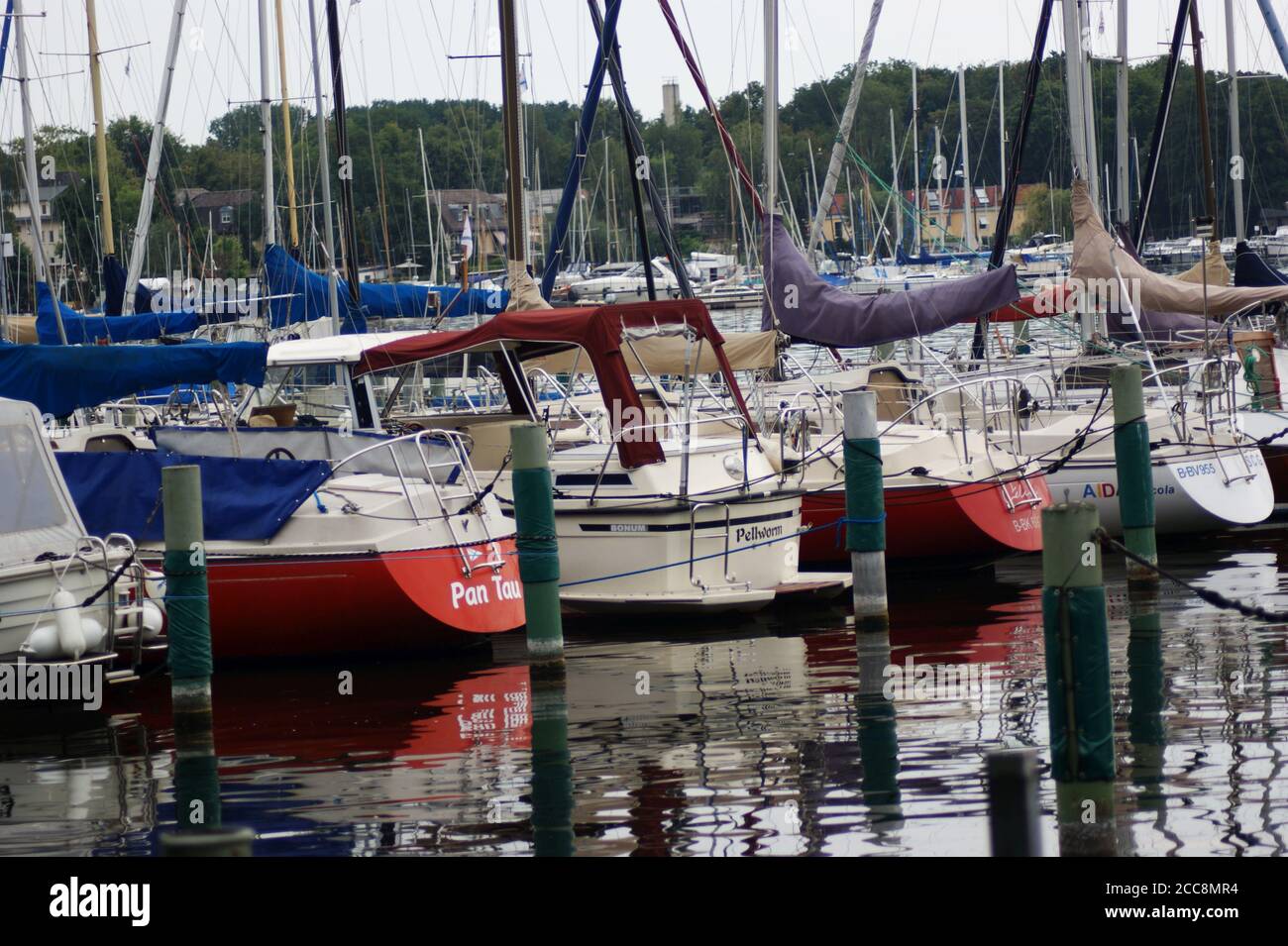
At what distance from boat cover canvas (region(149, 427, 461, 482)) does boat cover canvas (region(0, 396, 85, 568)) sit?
2710mm

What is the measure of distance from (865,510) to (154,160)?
57.9 ft

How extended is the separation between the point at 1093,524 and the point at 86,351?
34.9 ft

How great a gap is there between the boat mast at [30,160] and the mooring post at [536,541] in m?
10.4

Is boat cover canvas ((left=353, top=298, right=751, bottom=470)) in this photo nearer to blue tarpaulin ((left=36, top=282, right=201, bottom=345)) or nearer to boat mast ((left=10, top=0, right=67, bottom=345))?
boat mast ((left=10, top=0, right=67, bottom=345))

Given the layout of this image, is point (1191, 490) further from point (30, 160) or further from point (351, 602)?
point (30, 160)

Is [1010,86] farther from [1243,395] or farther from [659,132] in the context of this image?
[1243,395]

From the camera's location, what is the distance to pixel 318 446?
596 inches

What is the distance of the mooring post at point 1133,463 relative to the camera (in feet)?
44.4

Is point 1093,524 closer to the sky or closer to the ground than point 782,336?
closer to the ground

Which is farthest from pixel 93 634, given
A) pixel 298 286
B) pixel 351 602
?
pixel 298 286

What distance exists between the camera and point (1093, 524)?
730cm

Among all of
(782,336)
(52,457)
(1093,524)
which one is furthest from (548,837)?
(782,336)

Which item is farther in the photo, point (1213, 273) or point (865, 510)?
point (1213, 273)

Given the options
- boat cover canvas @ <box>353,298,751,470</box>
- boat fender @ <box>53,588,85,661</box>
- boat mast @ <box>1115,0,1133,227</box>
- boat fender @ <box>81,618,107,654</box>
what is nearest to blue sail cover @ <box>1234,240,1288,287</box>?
boat mast @ <box>1115,0,1133,227</box>
